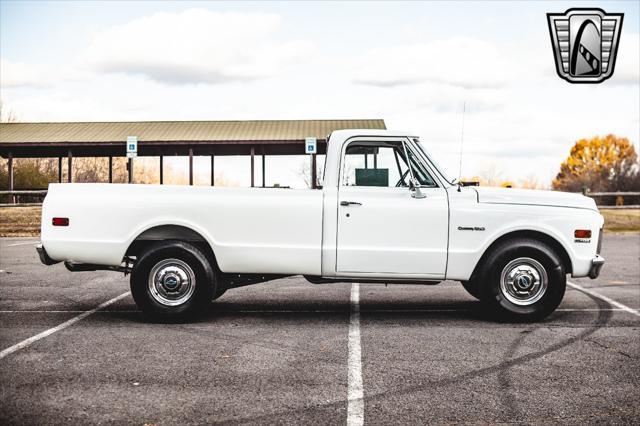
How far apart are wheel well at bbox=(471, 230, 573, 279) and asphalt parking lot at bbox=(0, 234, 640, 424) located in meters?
0.62

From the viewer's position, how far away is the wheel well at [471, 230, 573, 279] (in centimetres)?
778

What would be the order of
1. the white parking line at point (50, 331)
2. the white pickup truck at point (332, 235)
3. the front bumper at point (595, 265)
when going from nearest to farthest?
the white parking line at point (50, 331) < the white pickup truck at point (332, 235) < the front bumper at point (595, 265)

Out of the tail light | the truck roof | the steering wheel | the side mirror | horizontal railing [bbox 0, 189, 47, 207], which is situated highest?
the truck roof

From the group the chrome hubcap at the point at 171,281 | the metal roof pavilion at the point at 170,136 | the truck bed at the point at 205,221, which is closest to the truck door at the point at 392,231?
→ the truck bed at the point at 205,221

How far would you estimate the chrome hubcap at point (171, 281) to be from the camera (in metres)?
7.58

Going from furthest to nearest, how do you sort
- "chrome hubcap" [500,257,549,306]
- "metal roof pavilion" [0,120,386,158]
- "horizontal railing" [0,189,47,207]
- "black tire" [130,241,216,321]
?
"metal roof pavilion" [0,120,386,158], "horizontal railing" [0,189,47,207], "chrome hubcap" [500,257,549,306], "black tire" [130,241,216,321]

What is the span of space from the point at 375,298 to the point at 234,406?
5.08m

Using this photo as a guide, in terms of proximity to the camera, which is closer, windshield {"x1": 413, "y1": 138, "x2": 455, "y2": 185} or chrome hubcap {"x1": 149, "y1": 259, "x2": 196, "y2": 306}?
chrome hubcap {"x1": 149, "y1": 259, "x2": 196, "y2": 306}

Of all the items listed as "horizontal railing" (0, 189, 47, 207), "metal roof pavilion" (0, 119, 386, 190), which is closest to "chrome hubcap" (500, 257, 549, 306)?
"horizontal railing" (0, 189, 47, 207)

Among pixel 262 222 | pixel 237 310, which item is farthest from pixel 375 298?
pixel 262 222

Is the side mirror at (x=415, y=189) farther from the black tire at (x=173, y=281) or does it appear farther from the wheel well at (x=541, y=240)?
the black tire at (x=173, y=281)

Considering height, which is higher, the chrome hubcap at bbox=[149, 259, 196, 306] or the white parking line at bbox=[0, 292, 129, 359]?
the chrome hubcap at bbox=[149, 259, 196, 306]

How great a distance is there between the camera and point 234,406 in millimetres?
4719

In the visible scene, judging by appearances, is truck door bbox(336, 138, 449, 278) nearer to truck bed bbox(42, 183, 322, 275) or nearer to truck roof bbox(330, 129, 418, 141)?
truck bed bbox(42, 183, 322, 275)
